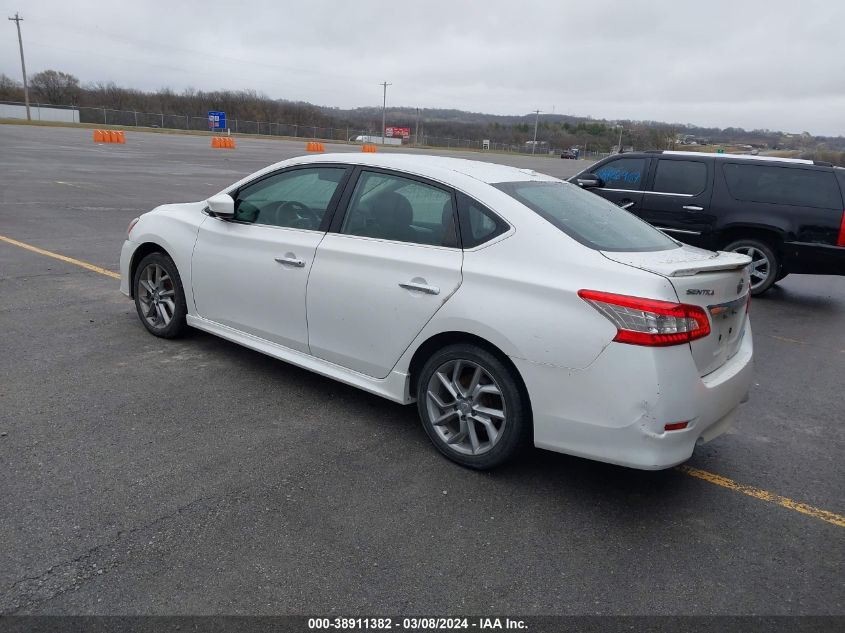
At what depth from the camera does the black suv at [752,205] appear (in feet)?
28.5

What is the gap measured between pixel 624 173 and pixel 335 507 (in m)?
8.31

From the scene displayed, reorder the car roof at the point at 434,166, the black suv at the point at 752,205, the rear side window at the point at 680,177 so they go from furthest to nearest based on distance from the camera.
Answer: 1. the rear side window at the point at 680,177
2. the black suv at the point at 752,205
3. the car roof at the point at 434,166

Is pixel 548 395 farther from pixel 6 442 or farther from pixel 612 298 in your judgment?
pixel 6 442

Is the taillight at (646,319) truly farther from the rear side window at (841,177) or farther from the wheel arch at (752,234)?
the rear side window at (841,177)

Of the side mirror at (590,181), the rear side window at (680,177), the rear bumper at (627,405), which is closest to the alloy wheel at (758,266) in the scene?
the rear side window at (680,177)

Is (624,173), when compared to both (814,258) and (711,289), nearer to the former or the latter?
(814,258)

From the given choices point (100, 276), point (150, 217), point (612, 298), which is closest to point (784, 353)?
point (612, 298)

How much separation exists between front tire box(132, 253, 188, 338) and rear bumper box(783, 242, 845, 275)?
7580 mm

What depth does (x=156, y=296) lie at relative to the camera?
560cm

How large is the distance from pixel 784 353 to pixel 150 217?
19.7 feet

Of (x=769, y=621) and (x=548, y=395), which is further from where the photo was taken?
(x=548, y=395)

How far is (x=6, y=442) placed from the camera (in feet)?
12.3

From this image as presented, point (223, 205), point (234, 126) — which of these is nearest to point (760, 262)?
point (223, 205)

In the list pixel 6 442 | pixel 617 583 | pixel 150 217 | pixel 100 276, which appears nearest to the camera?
pixel 617 583
